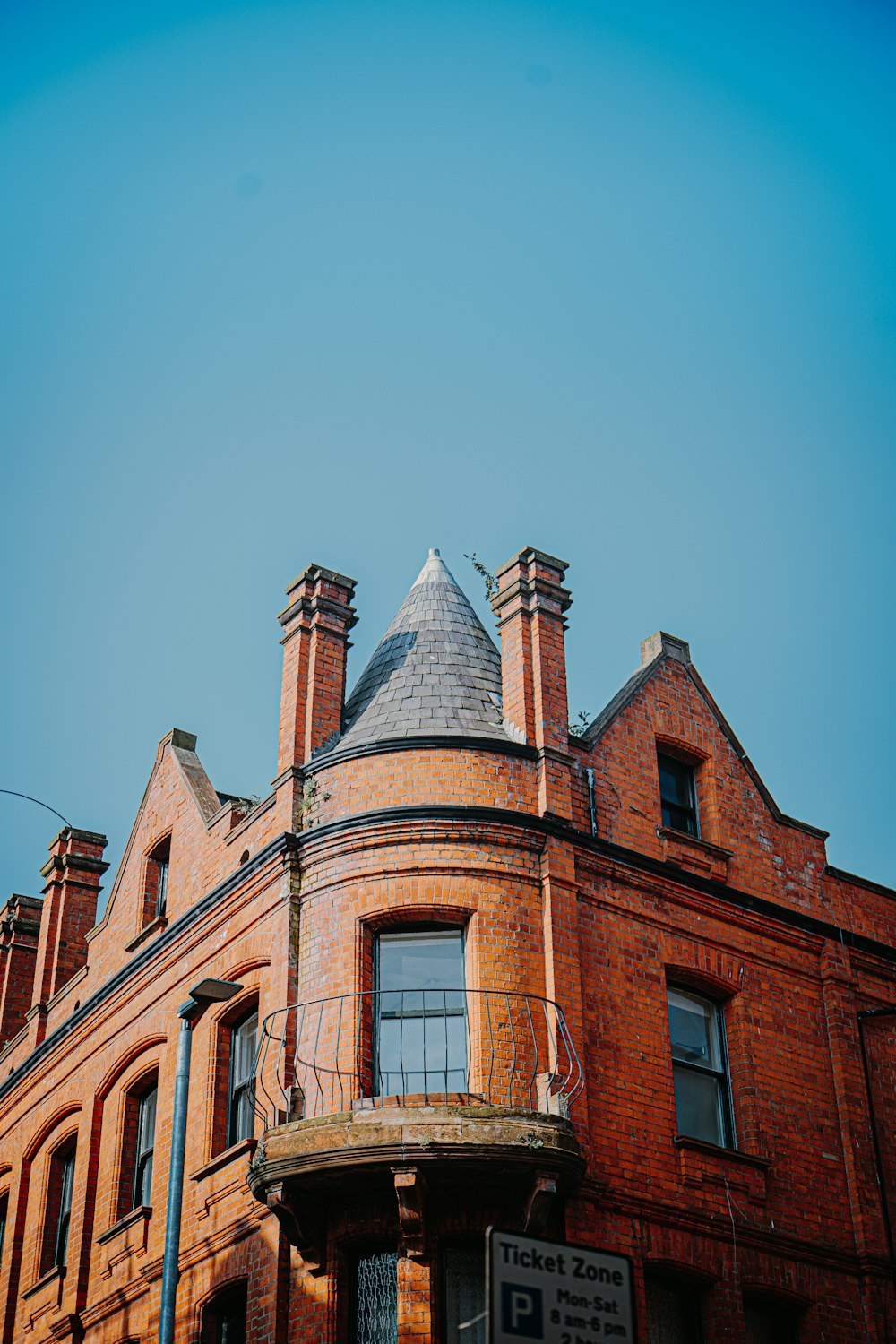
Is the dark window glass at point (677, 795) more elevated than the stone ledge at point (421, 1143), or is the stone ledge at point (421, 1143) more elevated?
the dark window glass at point (677, 795)

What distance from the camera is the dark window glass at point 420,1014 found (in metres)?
17.7

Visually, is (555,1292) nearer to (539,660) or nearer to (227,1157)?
(227,1157)

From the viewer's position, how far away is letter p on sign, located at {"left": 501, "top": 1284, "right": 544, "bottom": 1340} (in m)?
10.9

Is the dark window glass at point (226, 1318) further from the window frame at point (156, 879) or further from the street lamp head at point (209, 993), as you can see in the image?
the window frame at point (156, 879)

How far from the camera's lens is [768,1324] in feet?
62.4

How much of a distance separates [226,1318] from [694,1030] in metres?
6.29

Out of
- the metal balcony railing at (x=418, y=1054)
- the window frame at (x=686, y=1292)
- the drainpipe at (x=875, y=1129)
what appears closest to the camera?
the metal balcony railing at (x=418, y=1054)

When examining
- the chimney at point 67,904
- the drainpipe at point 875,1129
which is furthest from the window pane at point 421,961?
the chimney at point 67,904

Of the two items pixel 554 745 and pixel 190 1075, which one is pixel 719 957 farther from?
pixel 190 1075

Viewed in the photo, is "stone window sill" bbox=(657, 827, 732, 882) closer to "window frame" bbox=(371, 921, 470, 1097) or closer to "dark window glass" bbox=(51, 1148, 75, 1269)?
"window frame" bbox=(371, 921, 470, 1097)

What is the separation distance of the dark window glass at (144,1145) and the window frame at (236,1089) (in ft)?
7.48

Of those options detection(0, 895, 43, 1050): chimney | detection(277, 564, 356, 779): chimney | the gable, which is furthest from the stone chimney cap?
detection(0, 895, 43, 1050): chimney

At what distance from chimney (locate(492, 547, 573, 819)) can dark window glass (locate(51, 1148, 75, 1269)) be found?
9.62m

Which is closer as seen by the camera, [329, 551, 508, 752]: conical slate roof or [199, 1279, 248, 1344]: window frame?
[199, 1279, 248, 1344]: window frame
